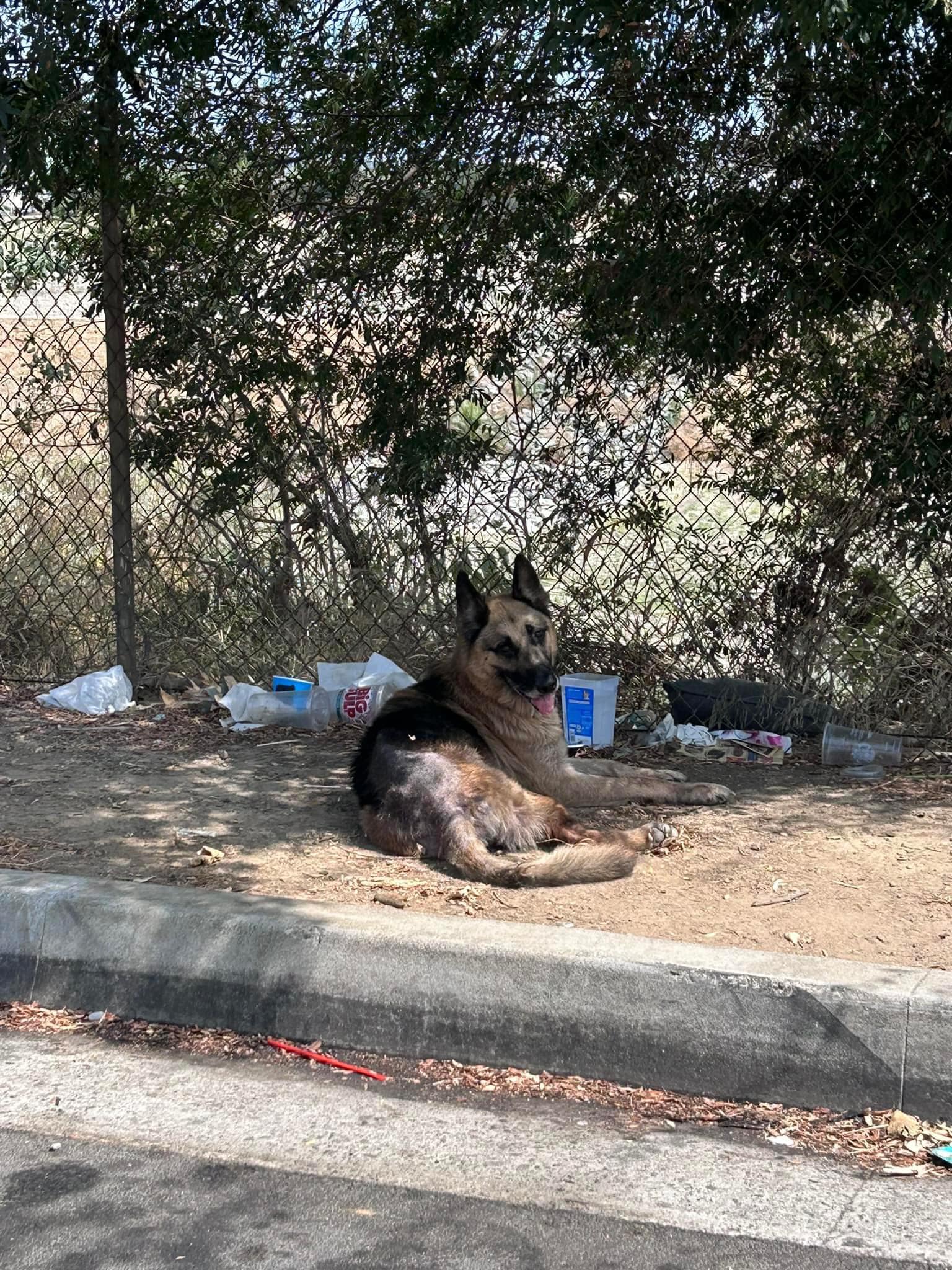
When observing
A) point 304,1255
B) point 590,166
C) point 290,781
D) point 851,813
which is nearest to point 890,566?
point 851,813

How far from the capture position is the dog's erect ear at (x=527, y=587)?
19.8ft

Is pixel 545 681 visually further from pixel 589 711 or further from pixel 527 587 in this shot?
pixel 589 711

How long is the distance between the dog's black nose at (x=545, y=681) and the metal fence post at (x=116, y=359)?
2757mm

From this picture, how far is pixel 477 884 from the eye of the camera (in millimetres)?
4695

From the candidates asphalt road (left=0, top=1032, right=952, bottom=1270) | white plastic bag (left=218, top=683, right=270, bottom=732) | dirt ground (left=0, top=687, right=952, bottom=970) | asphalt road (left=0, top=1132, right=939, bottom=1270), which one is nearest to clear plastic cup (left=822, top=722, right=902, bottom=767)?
dirt ground (left=0, top=687, right=952, bottom=970)

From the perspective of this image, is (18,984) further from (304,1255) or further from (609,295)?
(609,295)

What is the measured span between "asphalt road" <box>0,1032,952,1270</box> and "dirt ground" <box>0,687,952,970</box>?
93 centimetres

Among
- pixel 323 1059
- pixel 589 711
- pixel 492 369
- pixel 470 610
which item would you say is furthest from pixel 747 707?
pixel 323 1059

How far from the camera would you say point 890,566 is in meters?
6.24

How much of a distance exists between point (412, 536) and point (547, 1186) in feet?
14.2

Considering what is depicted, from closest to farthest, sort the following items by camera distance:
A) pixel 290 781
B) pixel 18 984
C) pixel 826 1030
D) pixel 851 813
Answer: pixel 826 1030 < pixel 18 984 < pixel 851 813 < pixel 290 781

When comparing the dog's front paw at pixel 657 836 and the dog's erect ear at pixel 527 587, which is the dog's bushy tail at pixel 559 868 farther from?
the dog's erect ear at pixel 527 587

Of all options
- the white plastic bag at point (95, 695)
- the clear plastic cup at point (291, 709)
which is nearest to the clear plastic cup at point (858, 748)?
the clear plastic cup at point (291, 709)

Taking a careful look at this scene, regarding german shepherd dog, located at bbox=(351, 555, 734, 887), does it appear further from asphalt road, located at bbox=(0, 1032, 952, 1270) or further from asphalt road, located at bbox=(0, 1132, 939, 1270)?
asphalt road, located at bbox=(0, 1132, 939, 1270)
